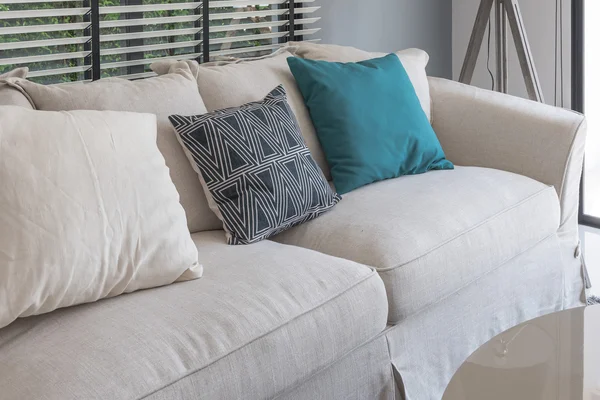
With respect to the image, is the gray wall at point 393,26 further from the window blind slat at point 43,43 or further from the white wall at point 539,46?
the window blind slat at point 43,43

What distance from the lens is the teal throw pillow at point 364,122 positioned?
2.29 meters

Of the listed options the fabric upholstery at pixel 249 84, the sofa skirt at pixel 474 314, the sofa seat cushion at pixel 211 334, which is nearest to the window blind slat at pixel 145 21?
the fabric upholstery at pixel 249 84

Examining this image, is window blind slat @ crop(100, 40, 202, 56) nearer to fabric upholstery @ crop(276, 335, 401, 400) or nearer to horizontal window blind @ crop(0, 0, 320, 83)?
horizontal window blind @ crop(0, 0, 320, 83)

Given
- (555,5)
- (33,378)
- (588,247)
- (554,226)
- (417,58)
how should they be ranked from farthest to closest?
(555,5) < (588,247) < (417,58) < (554,226) < (33,378)

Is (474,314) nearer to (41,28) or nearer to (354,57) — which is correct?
(354,57)

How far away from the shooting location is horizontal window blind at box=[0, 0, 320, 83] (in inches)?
92.0

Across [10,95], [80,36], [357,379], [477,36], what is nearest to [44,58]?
[80,36]

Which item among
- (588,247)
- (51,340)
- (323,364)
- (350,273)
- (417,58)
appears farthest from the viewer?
(588,247)

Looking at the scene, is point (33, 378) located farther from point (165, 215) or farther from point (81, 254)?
point (165, 215)

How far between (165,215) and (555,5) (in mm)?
2474

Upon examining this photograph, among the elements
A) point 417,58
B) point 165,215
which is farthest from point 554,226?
point 165,215

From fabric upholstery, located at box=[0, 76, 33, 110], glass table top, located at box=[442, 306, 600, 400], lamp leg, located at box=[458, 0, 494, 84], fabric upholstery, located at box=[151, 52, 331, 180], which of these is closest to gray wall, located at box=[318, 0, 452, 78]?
lamp leg, located at box=[458, 0, 494, 84]

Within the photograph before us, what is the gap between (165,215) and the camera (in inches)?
65.0

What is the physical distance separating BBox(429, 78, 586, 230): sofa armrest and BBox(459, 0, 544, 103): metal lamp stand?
17.4 inches
